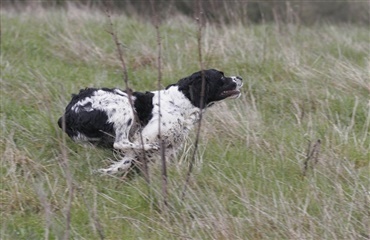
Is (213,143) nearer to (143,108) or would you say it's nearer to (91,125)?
(143,108)

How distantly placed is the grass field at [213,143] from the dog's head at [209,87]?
0.33 metres

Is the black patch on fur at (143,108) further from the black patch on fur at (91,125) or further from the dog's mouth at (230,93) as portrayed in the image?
the dog's mouth at (230,93)

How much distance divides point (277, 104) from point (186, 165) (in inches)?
70.8

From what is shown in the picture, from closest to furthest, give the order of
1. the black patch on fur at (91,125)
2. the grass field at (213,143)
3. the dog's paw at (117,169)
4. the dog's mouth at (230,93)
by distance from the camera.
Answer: the grass field at (213,143), the dog's paw at (117,169), the black patch on fur at (91,125), the dog's mouth at (230,93)

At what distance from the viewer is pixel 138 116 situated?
4.76m

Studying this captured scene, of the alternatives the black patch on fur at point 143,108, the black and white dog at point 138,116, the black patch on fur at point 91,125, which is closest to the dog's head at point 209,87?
the black and white dog at point 138,116

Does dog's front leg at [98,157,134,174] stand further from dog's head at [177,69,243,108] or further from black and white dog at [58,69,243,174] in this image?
dog's head at [177,69,243,108]

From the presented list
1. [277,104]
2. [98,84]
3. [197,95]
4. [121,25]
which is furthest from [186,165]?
[121,25]

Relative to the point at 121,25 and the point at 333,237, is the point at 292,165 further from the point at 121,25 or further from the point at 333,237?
the point at 121,25

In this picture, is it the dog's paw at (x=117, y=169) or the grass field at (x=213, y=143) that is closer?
the grass field at (x=213, y=143)

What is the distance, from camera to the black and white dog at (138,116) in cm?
465

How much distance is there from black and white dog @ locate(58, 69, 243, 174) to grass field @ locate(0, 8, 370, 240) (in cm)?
12

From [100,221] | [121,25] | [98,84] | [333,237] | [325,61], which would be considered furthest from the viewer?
[121,25]

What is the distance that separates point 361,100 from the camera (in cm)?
604
